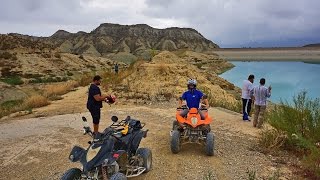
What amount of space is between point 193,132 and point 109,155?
11.4 ft

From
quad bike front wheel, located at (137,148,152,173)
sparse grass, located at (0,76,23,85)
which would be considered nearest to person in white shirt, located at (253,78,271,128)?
quad bike front wheel, located at (137,148,152,173)

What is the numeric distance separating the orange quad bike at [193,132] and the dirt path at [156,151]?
0.79 ft

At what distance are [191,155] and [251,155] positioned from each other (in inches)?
59.6

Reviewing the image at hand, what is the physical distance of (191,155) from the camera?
32.3ft

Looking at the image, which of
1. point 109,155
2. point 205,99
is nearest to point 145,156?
point 109,155

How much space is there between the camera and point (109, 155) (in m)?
6.96

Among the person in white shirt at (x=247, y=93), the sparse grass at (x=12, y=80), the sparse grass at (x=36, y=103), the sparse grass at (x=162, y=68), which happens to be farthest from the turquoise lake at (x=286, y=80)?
the sparse grass at (x=12, y=80)

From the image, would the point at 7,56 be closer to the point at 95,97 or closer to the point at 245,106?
the point at 245,106

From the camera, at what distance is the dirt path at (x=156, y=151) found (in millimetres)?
8883

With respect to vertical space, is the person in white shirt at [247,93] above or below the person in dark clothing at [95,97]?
below

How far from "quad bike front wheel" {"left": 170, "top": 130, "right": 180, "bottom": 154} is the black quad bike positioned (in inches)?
60.8

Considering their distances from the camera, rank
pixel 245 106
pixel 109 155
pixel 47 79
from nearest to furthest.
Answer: pixel 109 155, pixel 245 106, pixel 47 79

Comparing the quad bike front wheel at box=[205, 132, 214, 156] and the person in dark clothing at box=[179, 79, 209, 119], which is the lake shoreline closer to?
the person in dark clothing at box=[179, 79, 209, 119]

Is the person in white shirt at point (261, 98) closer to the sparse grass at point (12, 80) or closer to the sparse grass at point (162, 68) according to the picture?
the sparse grass at point (162, 68)
